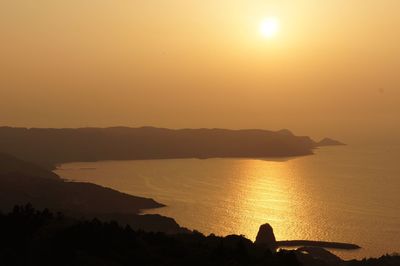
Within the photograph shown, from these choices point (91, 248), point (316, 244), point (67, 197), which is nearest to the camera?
point (91, 248)

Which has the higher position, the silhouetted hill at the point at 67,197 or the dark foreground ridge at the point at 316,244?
the silhouetted hill at the point at 67,197

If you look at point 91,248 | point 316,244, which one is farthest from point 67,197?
point 91,248

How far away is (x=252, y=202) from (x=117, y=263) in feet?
507

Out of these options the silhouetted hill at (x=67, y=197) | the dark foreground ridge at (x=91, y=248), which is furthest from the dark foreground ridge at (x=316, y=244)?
the dark foreground ridge at (x=91, y=248)

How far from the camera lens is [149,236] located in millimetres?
62500

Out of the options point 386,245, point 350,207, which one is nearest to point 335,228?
point 386,245

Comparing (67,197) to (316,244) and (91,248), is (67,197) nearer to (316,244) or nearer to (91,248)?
(316,244)

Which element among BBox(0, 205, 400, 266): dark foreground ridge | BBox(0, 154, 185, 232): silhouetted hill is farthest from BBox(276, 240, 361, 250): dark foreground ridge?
BBox(0, 205, 400, 266): dark foreground ridge

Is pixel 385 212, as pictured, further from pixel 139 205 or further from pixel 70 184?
pixel 70 184

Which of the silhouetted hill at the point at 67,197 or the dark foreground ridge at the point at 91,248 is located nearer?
the dark foreground ridge at the point at 91,248

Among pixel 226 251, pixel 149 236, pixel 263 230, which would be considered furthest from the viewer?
pixel 263 230

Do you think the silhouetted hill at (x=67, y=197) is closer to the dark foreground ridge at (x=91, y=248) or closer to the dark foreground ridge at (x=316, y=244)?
the dark foreground ridge at (x=316, y=244)

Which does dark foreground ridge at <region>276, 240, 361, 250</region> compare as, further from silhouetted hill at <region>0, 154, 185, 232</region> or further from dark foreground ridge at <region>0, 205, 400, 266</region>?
dark foreground ridge at <region>0, 205, 400, 266</region>

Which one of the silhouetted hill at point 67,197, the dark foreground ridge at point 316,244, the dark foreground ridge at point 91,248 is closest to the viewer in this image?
the dark foreground ridge at point 91,248
